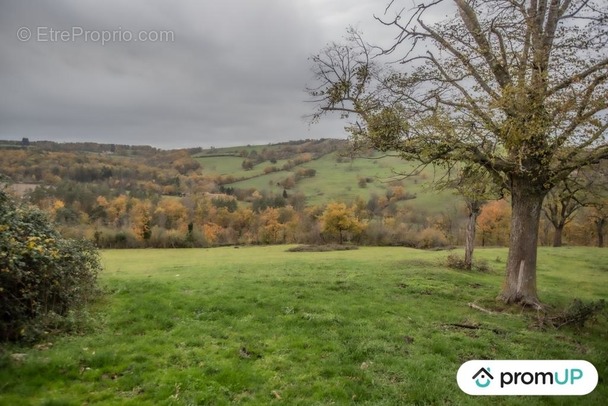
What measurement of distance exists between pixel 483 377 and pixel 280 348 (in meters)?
4.51

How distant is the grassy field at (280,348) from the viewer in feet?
25.3

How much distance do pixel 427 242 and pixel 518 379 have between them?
52085 millimetres

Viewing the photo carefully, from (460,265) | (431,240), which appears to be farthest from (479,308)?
(431,240)

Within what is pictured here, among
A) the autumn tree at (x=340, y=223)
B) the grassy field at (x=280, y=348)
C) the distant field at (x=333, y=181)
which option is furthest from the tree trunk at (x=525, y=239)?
the distant field at (x=333, y=181)

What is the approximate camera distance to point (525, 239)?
1467cm

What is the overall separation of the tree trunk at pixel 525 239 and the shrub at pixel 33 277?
47.7ft

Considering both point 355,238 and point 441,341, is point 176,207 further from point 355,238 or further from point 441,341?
point 441,341

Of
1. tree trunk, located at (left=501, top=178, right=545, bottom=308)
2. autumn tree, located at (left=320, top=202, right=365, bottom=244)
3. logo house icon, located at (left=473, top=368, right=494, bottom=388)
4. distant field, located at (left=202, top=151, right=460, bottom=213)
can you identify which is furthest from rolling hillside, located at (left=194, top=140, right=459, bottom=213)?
logo house icon, located at (left=473, top=368, right=494, bottom=388)

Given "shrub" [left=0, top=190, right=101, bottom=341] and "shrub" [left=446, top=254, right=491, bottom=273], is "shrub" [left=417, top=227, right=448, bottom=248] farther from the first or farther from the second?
"shrub" [left=0, top=190, right=101, bottom=341]

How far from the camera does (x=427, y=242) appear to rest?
A: 58969 millimetres

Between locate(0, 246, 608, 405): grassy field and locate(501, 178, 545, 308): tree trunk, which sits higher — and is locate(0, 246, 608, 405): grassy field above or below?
Result: below

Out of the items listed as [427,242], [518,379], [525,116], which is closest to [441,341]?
[518,379]

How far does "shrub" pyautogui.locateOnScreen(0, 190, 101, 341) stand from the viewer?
928cm

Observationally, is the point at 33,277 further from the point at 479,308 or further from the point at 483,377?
the point at 479,308
